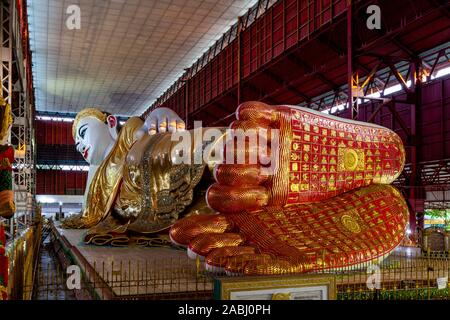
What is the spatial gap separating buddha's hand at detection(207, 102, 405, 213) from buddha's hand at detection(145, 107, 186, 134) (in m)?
3.22

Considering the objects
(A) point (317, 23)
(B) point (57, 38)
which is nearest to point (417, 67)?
(A) point (317, 23)

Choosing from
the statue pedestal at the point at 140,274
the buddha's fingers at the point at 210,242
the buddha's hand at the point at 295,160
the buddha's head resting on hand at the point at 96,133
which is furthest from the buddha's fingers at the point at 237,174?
the buddha's head resting on hand at the point at 96,133

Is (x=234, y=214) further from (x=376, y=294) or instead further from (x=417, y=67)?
(x=417, y=67)

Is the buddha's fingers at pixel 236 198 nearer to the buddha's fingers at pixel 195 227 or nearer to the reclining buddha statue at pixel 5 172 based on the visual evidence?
the buddha's fingers at pixel 195 227

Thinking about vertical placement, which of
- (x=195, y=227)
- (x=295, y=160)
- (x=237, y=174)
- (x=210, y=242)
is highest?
(x=295, y=160)

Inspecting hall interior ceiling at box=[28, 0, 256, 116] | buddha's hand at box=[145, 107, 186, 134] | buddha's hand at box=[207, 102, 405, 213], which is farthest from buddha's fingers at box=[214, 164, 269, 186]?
hall interior ceiling at box=[28, 0, 256, 116]

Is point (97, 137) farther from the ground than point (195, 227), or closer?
farther from the ground

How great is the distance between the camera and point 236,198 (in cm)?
423

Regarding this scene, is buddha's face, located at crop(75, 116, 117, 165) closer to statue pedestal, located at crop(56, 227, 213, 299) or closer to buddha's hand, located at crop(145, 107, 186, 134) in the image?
buddha's hand, located at crop(145, 107, 186, 134)

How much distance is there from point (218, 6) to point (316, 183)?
30.8ft

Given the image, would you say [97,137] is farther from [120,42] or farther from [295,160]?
[120,42]

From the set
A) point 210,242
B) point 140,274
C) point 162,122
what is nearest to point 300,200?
point 210,242

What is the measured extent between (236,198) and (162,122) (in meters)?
3.56
